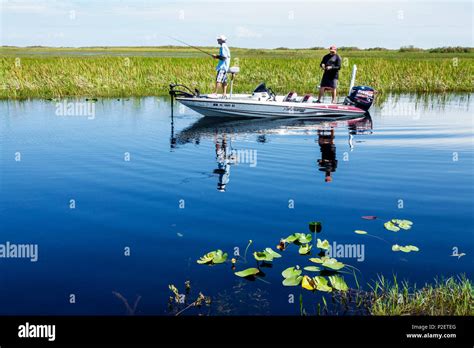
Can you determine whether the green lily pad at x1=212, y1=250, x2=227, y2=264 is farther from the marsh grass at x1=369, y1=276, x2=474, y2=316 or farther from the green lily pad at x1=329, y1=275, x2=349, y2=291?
the marsh grass at x1=369, y1=276, x2=474, y2=316

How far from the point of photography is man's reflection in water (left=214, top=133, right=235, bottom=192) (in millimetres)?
11779

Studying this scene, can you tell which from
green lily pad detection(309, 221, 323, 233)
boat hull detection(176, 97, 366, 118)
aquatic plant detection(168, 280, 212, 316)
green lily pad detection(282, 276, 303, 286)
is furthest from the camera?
boat hull detection(176, 97, 366, 118)

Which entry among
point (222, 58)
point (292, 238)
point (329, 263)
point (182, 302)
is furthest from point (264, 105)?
point (182, 302)

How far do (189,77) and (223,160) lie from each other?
21851mm

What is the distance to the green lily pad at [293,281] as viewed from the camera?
663cm

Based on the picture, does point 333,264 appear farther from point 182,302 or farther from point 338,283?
point 182,302

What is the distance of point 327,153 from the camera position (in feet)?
49.7

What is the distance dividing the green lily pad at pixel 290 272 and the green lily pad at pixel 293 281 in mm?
46

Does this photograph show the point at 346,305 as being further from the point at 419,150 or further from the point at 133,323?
the point at 419,150

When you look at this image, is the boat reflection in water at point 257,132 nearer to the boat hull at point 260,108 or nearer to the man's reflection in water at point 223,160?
the man's reflection in water at point 223,160

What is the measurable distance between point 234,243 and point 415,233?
2.99 meters

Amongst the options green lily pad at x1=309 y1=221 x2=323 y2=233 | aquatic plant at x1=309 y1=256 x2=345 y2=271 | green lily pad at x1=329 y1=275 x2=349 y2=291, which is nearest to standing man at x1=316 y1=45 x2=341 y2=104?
green lily pad at x1=309 y1=221 x2=323 y2=233

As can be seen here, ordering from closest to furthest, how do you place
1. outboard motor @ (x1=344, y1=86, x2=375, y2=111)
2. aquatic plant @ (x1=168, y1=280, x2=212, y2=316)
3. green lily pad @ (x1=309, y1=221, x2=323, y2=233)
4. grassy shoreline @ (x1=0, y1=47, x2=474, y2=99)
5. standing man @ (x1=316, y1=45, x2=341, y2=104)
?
1. aquatic plant @ (x1=168, y1=280, x2=212, y2=316)
2. green lily pad @ (x1=309, y1=221, x2=323, y2=233)
3. standing man @ (x1=316, y1=45, x2=341, y2=104)
4. outboard motor @ (x1=344, y1=86, x2=375, y2=111)
5. grassy shoreline @ (x1=0, y1=47, x2=474, y2=99)

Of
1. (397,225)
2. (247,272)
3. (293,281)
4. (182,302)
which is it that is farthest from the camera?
(397,225)
